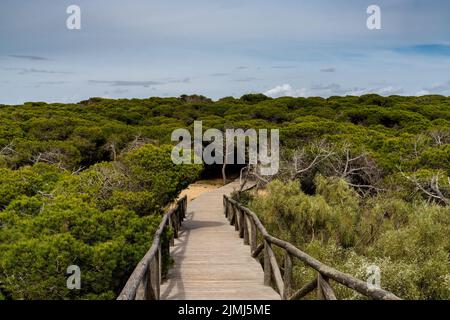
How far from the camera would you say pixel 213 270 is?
8.27 meters

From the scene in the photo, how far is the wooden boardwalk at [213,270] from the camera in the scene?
6.68 metres

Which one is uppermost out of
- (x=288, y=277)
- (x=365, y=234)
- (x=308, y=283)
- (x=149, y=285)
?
(x=308, y=283)

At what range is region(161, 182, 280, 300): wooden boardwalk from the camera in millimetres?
6684

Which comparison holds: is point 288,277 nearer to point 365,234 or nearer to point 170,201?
point 365,234

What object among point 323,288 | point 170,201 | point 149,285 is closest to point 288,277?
point 323,288

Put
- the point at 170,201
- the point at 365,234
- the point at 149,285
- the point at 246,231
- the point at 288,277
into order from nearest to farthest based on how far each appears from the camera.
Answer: the point at 149,285
the point at 288,277
the point at 246,231
the point at 365,234
the point at 170,201

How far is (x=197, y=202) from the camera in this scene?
22500 mm

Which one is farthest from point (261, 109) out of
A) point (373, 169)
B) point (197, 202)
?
point (373, 169)

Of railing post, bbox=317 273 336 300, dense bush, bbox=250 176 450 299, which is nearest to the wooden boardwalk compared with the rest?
dense bush, bbox=250 176 450 299

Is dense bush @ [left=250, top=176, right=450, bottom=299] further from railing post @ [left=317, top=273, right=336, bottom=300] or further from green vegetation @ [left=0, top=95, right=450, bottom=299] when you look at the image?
railing post @ [left=317, top=273, right=336, bottom=300]

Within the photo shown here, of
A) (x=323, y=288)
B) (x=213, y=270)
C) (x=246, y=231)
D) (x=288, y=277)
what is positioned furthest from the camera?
(x=246, y=231)

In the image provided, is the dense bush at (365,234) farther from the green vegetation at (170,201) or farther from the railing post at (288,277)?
the railing post at (288,277)

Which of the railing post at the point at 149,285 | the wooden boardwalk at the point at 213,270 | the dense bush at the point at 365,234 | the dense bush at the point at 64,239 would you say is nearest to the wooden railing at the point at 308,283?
the wooden boardwalk at the point at 213,270
